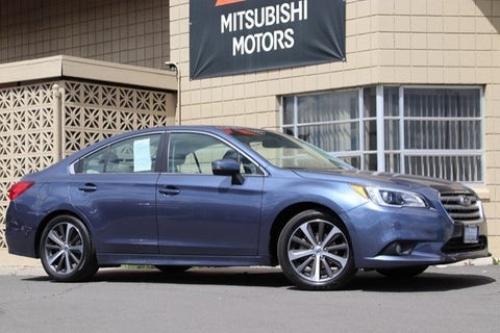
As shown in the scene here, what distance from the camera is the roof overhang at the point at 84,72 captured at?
13234 mm

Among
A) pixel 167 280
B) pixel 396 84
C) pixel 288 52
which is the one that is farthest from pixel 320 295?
pixel 288 52

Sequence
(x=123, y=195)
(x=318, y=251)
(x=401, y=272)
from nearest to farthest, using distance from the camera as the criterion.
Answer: (x=318, y=251), (x=123, y=195), (x=401, y=272)

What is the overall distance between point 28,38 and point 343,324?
14560 mm

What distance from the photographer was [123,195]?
8.61 meters

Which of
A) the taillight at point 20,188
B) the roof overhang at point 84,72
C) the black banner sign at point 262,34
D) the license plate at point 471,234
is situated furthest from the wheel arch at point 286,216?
the roof overhang at point 84,72

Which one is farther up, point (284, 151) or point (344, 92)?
point (344, 92)

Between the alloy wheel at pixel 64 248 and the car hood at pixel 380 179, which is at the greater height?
the car hood at pixel 380 179

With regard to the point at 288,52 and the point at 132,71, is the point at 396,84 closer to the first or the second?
the point at 288,52

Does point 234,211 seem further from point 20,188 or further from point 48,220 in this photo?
point 20,188

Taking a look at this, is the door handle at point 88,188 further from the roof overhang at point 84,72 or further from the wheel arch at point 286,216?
the roof overhang at point 84,72

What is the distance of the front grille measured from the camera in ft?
25.3

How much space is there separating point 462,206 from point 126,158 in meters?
3.47

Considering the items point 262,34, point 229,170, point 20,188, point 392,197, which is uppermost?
point 262,34

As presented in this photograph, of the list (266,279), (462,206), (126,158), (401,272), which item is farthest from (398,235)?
(126,158)
